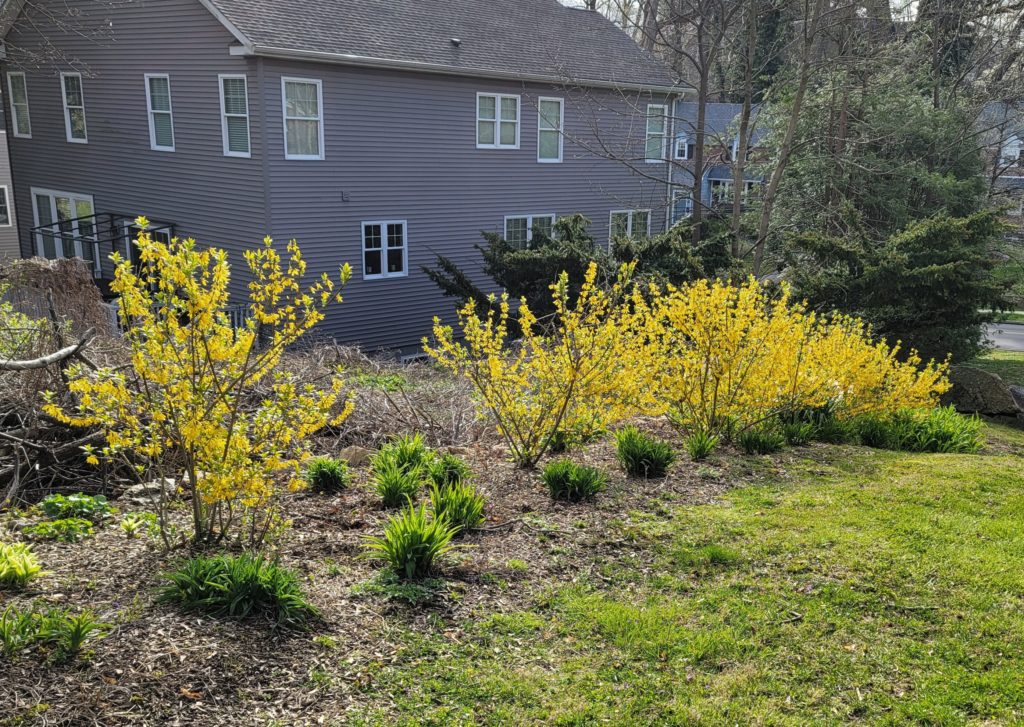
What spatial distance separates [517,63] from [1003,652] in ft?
61.1

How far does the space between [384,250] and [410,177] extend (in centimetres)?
179

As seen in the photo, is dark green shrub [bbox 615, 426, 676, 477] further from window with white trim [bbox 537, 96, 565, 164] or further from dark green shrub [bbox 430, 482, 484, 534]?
window with white trim [bbox 537, 96, 565, 164]

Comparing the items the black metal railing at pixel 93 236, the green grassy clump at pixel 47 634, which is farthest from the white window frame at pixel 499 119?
the green grassy clump at pixel 47 634

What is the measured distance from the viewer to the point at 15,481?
19.5ft

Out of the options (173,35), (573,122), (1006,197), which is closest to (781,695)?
(173,35)

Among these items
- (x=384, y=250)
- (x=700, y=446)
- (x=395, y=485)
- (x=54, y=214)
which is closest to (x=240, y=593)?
(x=395, y=485)

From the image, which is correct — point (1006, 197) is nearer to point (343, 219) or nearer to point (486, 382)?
point (343, 219)

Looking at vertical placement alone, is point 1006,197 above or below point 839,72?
below

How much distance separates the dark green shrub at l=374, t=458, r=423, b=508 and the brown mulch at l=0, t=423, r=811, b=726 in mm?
124

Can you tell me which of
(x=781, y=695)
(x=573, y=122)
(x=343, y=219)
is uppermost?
(x=573, y=122)

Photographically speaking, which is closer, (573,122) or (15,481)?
(15,481)

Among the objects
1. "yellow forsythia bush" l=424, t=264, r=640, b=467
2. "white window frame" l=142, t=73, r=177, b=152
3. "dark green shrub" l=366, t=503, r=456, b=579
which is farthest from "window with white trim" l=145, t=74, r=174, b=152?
"dark green shrub" l=366, t=503, r=456, b=579

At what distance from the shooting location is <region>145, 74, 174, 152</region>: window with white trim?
18.7 meters

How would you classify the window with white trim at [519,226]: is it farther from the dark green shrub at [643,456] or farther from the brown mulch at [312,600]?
the brown mulch at [312,600]
